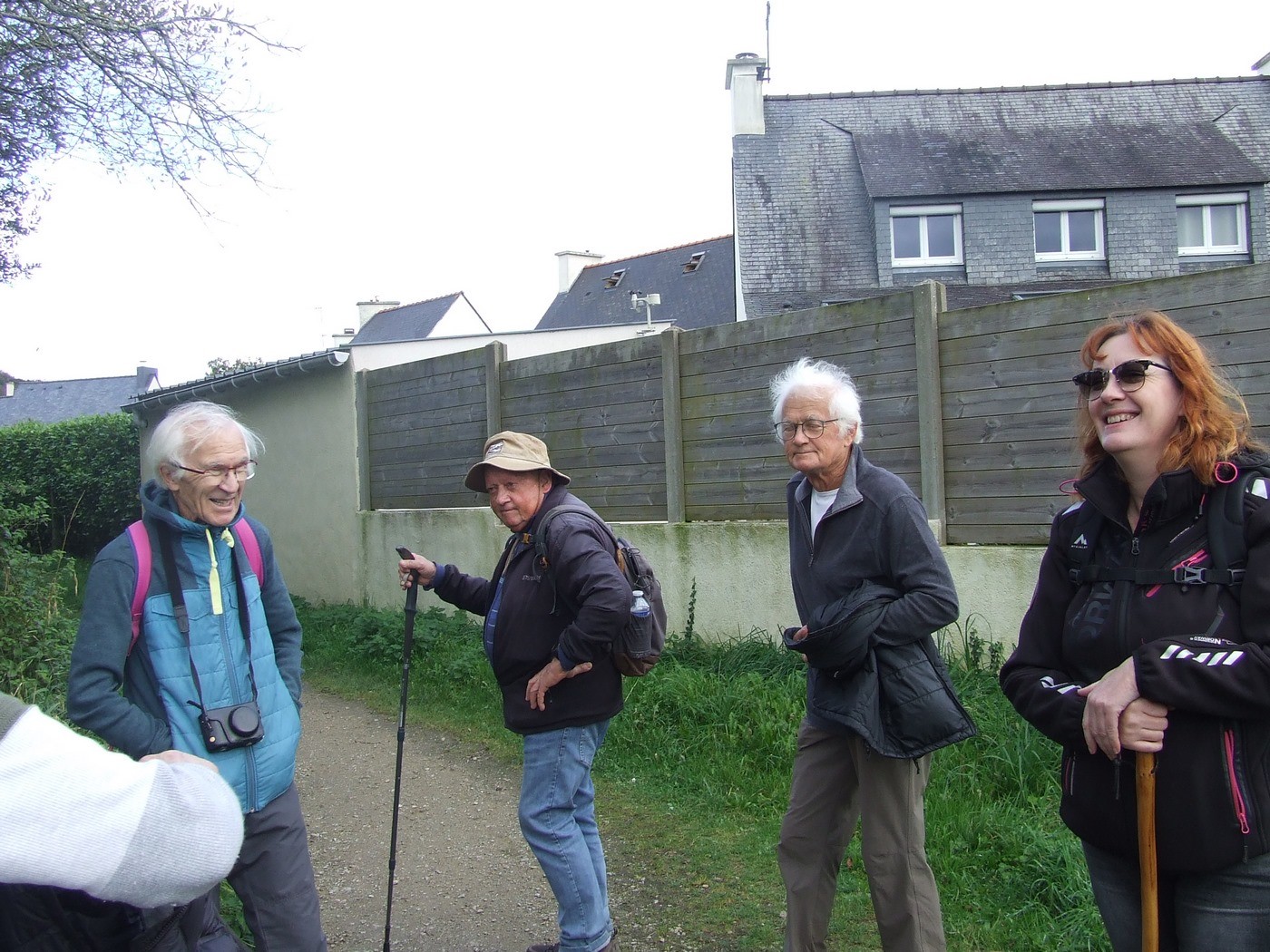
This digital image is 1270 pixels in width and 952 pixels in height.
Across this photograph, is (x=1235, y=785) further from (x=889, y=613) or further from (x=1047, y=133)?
(x=1047, y=133)

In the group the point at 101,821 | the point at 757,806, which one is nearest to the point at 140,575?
the point at 101,821

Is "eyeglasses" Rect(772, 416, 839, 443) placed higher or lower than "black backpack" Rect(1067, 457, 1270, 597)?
higher

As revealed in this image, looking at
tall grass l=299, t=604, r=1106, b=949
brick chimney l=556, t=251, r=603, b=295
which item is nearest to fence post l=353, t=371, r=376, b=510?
tall grass l=299, t=604, r=1106, b=949

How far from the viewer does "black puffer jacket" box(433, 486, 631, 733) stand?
3512 mm

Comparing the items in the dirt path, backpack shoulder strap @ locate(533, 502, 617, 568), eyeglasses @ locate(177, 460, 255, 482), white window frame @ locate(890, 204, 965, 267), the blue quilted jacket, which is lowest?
the dirt path

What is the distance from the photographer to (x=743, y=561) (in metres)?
7.00

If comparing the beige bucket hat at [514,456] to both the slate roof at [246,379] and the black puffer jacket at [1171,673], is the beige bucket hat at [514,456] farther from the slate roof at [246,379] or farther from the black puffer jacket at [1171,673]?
the slate roof at [246,379]

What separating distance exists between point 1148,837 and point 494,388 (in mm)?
7477

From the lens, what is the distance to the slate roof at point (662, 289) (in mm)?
35906

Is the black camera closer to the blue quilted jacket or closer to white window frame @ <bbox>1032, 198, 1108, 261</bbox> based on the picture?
the blue quilted jacket

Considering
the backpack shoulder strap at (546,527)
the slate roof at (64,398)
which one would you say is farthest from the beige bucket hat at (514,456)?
the slate roof at (64,398)

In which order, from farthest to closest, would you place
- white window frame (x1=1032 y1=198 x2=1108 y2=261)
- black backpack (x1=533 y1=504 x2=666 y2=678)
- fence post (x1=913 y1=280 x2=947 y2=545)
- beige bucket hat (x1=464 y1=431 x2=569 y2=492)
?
white window frame (x1=1032 y1=198 x2=1108 y2=261) → fence post (x1=913 y1=280 x2=947 y2=545) → beige bucket hat (x1=464 y1=431 x2=569 y2=492) → black backpack (x1=533 y1=504 x2=666 y2=678)

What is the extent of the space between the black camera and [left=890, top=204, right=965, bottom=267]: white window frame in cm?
2626

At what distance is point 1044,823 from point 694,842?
1522mm
